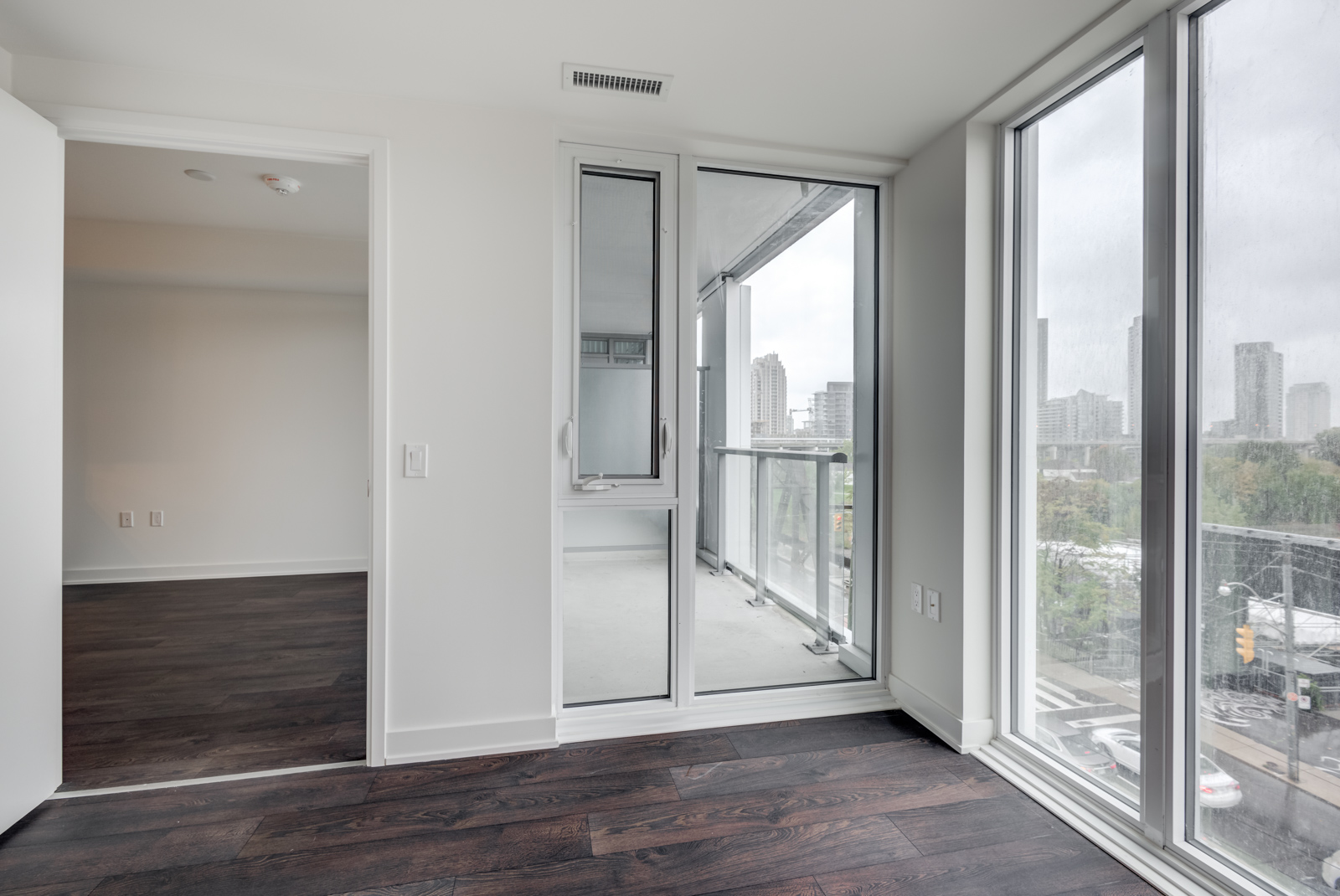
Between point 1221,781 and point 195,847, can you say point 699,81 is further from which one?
point 195,847

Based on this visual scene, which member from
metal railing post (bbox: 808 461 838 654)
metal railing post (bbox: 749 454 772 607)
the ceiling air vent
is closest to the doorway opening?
the ceiling air vent

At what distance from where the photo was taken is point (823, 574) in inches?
111

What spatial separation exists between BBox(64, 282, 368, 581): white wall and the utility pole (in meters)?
5.42

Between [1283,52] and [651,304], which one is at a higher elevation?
[1283,52]

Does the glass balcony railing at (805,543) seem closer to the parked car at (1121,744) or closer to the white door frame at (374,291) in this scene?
the parked car at (1121,744)

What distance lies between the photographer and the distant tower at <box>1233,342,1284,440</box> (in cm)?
146

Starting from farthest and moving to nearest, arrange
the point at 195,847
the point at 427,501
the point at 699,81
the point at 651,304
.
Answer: the point at 651,304
the point at 427,501
the point at 699,81
the point at 195,847

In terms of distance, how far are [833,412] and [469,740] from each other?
6.39 ft

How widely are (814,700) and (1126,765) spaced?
1.10 meters

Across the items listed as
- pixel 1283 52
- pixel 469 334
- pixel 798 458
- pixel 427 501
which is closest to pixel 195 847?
pixel 427 501

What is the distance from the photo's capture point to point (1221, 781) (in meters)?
1.59

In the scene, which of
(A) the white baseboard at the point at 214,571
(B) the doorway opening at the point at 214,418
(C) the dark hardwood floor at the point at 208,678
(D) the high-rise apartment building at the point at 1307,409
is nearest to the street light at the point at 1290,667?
(D) the high-rise apartment building at the point at 1307,409

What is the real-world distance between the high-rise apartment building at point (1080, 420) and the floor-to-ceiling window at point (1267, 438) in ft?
0.82

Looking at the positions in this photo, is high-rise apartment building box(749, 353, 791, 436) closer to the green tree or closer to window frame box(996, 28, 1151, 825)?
window frame box(996, 28, 1151, 825)
